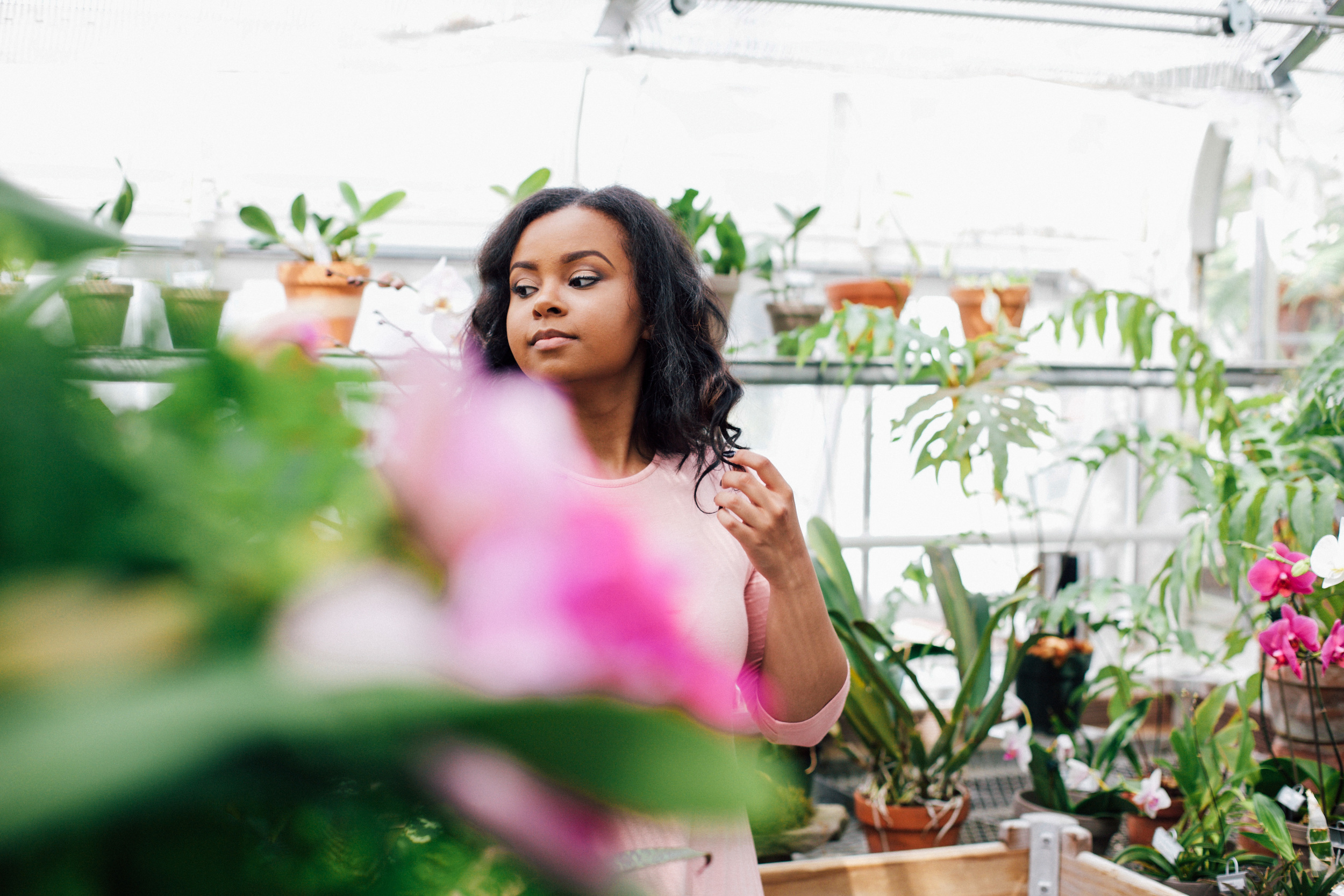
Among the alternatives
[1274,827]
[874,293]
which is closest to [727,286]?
[874,293]

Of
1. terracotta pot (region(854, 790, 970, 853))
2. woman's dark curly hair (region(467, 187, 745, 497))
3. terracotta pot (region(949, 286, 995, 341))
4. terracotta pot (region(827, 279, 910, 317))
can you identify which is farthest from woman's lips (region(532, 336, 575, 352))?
terracotta pot (region(949, 286, 995, 341))

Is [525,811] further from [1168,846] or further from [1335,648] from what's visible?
[1168,846]

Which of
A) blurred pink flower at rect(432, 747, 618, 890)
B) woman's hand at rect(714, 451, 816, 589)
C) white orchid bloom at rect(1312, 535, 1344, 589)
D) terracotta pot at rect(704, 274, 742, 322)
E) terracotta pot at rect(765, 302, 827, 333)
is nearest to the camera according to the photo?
blurred pink flower at rect(432, 747, 618, 890)

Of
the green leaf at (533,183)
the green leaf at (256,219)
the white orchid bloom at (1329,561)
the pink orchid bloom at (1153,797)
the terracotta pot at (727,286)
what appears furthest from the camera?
the terracotta pot at (727,286)

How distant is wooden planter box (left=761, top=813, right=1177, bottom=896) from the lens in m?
1.14

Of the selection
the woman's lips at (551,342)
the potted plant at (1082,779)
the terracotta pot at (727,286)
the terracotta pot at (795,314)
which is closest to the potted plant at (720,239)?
the terracotta pot at (727,286)

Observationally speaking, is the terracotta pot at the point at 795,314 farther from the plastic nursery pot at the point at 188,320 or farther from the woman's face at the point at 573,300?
the plastic nursery pot at the point at 188,320

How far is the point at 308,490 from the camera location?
102 millimetres

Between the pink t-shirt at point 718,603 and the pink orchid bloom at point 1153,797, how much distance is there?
70cm

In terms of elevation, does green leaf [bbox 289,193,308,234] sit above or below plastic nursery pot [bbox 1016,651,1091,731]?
above

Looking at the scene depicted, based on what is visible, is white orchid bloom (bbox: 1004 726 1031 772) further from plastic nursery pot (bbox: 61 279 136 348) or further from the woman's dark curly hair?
plastic nursery pot (bbox: 61 279 136 348)

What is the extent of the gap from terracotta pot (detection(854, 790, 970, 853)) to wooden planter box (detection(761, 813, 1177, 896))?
0.17m

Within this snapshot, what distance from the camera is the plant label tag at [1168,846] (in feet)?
3.80

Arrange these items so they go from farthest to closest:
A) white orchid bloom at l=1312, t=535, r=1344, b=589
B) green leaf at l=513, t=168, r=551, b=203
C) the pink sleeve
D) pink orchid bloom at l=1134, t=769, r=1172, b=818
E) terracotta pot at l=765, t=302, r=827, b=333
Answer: terracotta pot at l=765, t=302, r=827, b=333 < green leaf at l=513, t=168, r=551, b=203 < pink orchid bloom at l=1134, t=769, r=1172, b=818 < white orchid bloom at l=1312, t=535, r=1344, b=589 < the pink sleeve
